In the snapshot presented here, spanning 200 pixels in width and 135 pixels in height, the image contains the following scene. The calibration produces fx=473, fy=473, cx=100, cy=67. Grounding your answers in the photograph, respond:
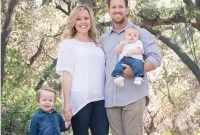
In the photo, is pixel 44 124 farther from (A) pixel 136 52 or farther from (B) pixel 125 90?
(A) pixel 136 52

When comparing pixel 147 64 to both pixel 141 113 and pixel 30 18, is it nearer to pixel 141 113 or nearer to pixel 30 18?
pixel 141 113

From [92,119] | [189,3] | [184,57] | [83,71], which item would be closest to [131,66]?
[83,71]

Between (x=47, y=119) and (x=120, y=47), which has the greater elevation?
(x=120, y=47)

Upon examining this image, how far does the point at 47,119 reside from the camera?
3.80m

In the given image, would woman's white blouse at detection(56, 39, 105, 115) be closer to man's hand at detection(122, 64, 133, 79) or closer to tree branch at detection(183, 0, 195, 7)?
man's hand at detection(122, 64, 133, 79)

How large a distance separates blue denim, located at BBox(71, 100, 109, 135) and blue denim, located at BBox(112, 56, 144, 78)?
301 mm

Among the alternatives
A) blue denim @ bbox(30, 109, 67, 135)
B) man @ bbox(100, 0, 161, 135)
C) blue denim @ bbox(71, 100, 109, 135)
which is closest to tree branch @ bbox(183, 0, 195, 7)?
man @ bbox(100, 0, 161, 135)

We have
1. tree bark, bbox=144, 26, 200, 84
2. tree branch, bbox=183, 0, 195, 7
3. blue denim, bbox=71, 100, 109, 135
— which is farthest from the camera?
tree bark, bbox=144, 26, 200, 84

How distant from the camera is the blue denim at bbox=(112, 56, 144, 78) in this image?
12.1ft

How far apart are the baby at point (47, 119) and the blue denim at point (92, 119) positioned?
90 mm

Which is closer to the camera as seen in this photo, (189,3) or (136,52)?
(136,52)

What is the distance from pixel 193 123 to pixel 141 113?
15651 millimetres

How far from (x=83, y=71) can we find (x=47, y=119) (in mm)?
484

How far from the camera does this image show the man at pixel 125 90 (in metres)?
3.75
